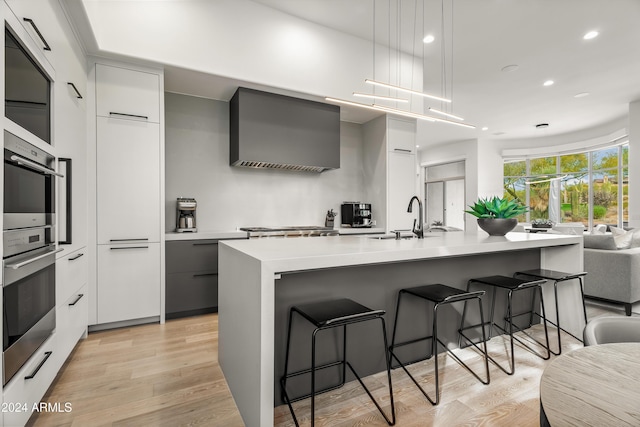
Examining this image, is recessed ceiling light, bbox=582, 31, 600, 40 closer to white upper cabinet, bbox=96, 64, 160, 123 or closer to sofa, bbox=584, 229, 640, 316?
sofa, bbox=584, 229, 640, 316

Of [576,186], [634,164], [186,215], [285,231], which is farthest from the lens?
[576,186]

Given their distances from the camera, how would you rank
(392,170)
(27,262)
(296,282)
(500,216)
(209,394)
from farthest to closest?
(392,170) → (500,216) → (209,394) → (296,282) → (27,262)

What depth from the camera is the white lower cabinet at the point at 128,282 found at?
9.19 ft

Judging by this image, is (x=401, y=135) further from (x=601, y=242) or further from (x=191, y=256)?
(x=191, y=256)

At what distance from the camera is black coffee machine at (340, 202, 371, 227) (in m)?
4.40

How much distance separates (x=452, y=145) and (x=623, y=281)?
6.50 meters

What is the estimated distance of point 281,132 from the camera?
3746 millimetres

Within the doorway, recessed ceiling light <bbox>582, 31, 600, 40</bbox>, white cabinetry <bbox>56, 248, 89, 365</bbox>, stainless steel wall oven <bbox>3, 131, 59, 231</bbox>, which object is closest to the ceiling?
recessed ceiling light <bbox>582, 31, 600, 40</bbox>

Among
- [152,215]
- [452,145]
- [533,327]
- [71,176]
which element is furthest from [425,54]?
[452,145]

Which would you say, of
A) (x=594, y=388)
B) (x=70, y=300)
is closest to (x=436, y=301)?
(x=594, y=388)

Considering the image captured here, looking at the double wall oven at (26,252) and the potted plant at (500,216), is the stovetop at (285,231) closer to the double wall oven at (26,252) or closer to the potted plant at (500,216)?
the potted plant at (500,216)

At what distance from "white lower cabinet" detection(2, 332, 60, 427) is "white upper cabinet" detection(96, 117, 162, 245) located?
1.18m

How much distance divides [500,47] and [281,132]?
2853 millimetres

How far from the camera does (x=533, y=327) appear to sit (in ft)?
9.57
